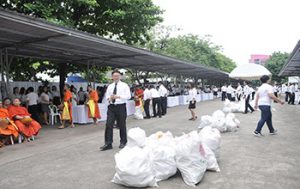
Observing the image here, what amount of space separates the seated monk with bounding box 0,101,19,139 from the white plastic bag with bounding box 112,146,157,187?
14.4ft

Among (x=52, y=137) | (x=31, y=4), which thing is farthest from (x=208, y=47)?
(x=52, y=137)

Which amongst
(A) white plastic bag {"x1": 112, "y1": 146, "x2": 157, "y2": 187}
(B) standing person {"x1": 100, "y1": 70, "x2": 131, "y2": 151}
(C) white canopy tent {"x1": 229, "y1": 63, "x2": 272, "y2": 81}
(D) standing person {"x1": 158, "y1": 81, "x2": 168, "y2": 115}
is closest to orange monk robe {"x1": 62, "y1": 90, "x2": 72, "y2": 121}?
(B) standing person {"x1": 100, "y1": 70, "x2": 131, "y2": 151}

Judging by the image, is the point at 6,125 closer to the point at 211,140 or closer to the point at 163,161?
the point at 163,161

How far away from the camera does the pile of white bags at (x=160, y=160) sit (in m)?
4.14

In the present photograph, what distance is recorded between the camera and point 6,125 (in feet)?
24.5

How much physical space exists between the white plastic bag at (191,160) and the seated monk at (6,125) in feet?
16.0

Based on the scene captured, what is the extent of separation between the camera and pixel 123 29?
1575cm

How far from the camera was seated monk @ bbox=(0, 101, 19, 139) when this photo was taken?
7358 mm

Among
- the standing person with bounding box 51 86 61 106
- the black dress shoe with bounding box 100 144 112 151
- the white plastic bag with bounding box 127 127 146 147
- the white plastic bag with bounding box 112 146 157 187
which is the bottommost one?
the black dress shoe with bounding box 100 144 112 151

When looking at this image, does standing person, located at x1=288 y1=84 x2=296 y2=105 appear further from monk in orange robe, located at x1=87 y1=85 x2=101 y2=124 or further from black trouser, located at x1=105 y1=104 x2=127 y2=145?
black trouser, located at x1=105 y1=104 x2=127 y2=145

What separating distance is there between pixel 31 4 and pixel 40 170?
27.5ft

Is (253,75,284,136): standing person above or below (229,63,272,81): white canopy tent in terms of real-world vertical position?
below

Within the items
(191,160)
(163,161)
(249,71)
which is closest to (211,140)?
(191,160)

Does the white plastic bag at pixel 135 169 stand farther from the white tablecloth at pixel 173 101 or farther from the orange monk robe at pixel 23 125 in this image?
the white tablecloth at pixel 173 101
